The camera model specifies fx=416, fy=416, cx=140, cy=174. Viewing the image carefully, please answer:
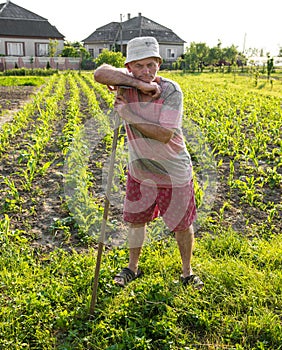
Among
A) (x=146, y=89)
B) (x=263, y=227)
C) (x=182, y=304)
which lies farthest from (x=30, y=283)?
(x=263, y=227)

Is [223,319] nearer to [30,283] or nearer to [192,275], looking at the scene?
[192,275]

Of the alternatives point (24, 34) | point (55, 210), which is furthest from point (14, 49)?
point (55, 210)

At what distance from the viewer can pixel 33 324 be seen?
8.91ft

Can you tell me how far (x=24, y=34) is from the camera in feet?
130

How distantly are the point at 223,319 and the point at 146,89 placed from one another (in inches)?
61.5

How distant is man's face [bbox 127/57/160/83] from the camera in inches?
101

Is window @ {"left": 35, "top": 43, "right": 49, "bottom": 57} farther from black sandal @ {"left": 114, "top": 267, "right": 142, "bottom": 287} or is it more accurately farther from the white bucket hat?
the white bucket hat

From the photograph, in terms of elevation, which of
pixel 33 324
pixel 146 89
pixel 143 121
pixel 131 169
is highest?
pixel 146 89

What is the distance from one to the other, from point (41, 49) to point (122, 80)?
41074mm

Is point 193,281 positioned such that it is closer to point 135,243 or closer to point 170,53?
point 135,243

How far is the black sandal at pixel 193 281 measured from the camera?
10.0 feet

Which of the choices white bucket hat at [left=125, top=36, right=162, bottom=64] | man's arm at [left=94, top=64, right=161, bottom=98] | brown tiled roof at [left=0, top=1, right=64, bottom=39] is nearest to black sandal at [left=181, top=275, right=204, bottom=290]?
man's arm at [left=94, top=64, right=161, bottom=98]

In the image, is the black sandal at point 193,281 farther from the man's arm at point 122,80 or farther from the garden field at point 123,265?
the man's arm at point 122,80

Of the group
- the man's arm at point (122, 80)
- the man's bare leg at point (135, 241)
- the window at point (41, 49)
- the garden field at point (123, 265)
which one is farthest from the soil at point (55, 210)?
the window at point (41, 49)
